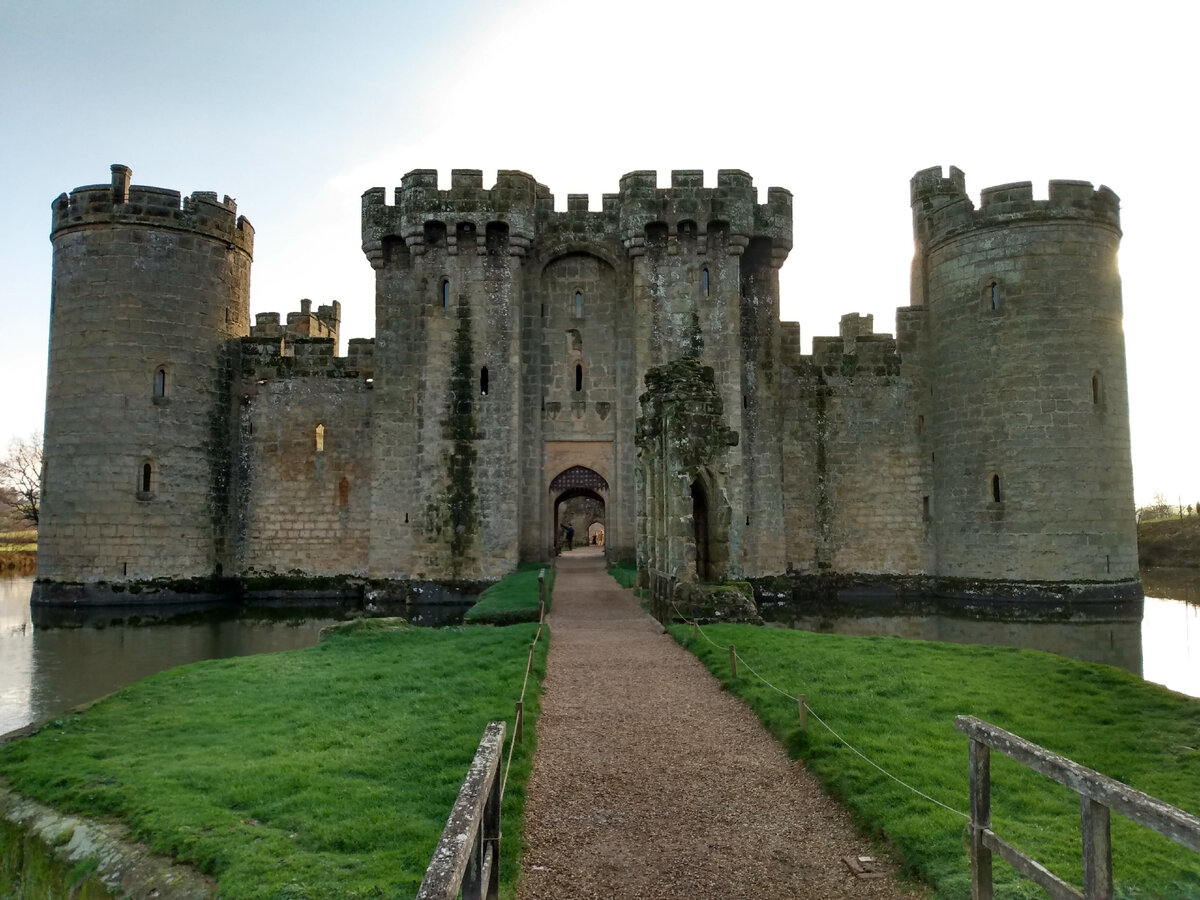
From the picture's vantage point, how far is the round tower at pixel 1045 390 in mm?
21875

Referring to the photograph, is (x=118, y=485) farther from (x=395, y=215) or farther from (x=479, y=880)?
(x=479, y=880)

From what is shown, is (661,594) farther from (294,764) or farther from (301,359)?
(301,359)

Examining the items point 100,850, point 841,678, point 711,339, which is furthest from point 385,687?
point 711,339

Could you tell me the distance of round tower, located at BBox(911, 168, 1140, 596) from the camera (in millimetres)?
21875

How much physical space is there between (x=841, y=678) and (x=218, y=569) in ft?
65.1

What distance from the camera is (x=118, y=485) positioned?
23.0 meters

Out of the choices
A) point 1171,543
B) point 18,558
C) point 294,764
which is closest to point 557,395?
point 294,764

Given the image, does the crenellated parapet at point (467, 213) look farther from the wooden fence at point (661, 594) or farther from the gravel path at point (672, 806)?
the gravel path at point (672, 806)

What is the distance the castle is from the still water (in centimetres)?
286

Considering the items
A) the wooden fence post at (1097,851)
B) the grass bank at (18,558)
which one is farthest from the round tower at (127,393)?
the wooden fence post at (1097,851)

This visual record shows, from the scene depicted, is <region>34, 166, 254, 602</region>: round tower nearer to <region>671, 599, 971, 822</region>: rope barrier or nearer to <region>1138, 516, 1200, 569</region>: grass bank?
<region>671, 599, 971, 822</region>: rope barrier

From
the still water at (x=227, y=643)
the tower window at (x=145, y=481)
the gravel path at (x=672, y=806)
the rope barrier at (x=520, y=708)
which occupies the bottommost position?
the still water at (x=227, y=643)

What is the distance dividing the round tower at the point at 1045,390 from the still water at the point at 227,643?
8.38ft

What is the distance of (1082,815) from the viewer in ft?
11.1
